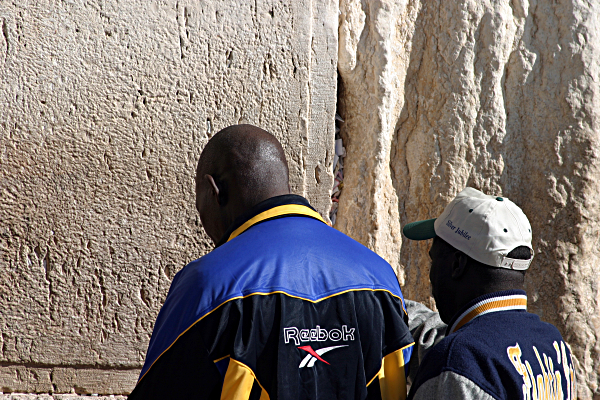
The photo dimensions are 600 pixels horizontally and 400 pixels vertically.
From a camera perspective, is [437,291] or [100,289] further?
[100,289]

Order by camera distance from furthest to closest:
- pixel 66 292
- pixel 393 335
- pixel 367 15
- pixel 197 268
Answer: pixel 367 15, pixel 66 292, pixel 393 335, pixel 197 268

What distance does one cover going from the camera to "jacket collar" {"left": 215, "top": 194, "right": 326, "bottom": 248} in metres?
1.44

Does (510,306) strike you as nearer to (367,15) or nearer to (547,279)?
(547,279)

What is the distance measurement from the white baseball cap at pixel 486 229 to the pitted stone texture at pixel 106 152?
1239 millimetres

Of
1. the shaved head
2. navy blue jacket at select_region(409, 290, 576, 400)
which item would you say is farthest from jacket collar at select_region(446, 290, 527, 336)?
the shaved head

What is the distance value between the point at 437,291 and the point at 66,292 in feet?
5.57

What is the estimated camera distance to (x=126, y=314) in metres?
2.37

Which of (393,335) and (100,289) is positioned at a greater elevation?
(393,335)

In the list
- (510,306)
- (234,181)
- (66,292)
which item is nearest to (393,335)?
(510,306)

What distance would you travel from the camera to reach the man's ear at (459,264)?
1.41m

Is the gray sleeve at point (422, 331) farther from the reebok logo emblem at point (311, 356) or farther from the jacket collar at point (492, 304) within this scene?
the reebok logo emblem at point (311, 356)

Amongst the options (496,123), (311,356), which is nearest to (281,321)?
(311,356)

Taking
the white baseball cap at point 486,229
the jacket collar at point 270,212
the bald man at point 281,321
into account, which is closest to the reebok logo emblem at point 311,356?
the bald man at point 281,321

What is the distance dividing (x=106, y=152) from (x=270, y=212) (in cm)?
122
